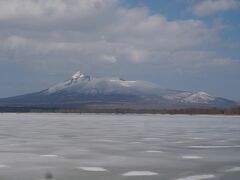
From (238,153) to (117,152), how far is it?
3.14 metres

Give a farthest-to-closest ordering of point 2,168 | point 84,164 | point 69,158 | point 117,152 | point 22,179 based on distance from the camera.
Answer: point 117,152
point 69,158
point 84,164
point 2,168
point 22,179

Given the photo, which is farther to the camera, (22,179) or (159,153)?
(159,153)

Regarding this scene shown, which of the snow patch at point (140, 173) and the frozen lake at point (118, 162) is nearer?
the frozen lake at point (118, 162)

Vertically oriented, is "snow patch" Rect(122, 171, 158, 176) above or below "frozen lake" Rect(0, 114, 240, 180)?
below

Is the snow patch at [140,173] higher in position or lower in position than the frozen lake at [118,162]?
lower

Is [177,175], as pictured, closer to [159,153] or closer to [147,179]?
[147,179]

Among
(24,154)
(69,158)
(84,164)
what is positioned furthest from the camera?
(24,154)

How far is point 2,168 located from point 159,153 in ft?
14.1

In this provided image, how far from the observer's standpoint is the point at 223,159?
10258mm

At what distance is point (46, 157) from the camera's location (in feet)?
33.7

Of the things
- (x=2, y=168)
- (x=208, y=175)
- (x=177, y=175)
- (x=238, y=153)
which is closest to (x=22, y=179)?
(x=2, y=168)

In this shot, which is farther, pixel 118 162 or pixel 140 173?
pixel 118 162

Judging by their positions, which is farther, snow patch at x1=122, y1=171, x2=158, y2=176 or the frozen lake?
snow patch at x1=122, y1=171, x2=158, y2=176

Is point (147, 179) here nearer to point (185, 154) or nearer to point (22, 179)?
point (22, 179)
